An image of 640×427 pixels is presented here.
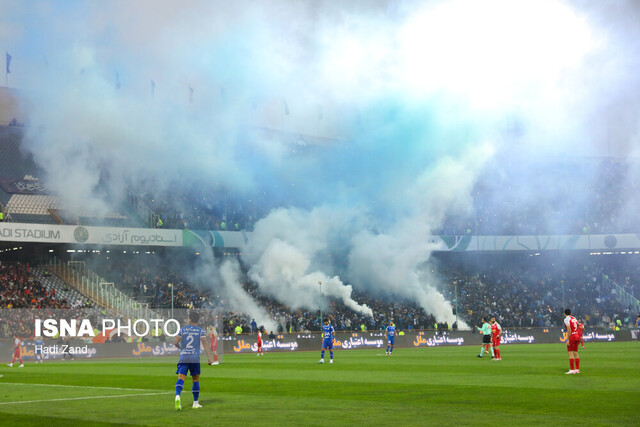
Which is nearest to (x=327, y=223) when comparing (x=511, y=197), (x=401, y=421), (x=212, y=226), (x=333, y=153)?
(x=333, y=153)

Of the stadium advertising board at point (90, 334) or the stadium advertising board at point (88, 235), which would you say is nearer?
the stadium advertising board at point (90, 334)

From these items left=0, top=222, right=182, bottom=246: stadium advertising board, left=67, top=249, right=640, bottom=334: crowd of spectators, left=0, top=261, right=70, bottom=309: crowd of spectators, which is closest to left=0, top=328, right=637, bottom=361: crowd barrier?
left=67, top=249, right=640, bottom=334: crowd of spectators

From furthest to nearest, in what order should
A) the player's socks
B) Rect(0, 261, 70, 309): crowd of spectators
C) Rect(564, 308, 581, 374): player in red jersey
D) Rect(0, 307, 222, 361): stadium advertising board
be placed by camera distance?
Rect(0, 261, 70, 309): crowd of spectators, Rect(0, 307, 222, 361): stadium advertising board, Rect(564, 308, 581, 374): player in red jersey, the player's socks

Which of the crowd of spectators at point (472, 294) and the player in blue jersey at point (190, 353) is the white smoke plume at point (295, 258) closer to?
the crowd of spectators at point (472, 294)

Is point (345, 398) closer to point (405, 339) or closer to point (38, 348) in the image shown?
point (38, 348)

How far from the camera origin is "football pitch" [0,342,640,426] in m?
14.3

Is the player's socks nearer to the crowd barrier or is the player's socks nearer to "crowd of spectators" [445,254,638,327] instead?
the crowd barrier

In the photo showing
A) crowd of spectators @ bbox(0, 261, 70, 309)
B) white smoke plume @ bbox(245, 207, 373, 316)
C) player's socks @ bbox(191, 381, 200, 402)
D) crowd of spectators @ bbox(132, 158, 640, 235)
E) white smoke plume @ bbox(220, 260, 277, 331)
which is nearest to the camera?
player's socks @ bbox(191, 381, 200, 402)

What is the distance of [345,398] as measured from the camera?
18266 mm

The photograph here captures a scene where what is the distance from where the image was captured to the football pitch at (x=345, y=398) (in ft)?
46.9

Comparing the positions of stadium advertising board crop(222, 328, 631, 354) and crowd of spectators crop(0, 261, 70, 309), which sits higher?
crowd of spectators crop(0, 261, 70, 309)

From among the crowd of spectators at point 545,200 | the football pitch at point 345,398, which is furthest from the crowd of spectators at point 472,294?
the football pitch at point 345,398

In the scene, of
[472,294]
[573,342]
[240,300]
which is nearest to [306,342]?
[240,300]

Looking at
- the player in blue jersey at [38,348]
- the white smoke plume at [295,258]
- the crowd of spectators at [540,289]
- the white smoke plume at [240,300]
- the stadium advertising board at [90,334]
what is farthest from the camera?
the white smoke plume at [295,258]
